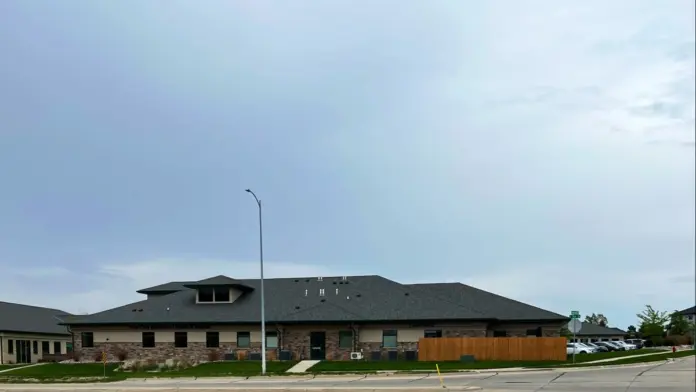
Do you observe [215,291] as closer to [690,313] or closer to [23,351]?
[23,351]

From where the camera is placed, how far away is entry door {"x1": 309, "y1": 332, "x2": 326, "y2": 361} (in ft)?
169

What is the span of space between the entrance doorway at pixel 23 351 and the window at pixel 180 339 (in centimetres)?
1755

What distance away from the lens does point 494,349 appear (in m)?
48.0

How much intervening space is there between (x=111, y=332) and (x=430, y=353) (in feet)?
75.8

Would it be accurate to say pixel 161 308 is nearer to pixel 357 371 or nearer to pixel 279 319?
pixel 279 319

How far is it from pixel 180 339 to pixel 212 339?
2.39m

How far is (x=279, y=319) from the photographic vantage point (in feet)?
171

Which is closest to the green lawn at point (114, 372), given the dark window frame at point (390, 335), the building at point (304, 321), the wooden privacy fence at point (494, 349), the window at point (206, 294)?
the building at point (304, 321)

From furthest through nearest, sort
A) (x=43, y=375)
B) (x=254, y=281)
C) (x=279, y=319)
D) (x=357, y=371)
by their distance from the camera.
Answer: (x=254, y=281)
(x=279, y=319)
(x=43, y=375)
(x=357, y=371)

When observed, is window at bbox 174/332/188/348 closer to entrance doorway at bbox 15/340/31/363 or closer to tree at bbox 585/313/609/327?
entrance doorway at bbox 15/340/31/363

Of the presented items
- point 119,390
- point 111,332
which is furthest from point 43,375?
point 119,390

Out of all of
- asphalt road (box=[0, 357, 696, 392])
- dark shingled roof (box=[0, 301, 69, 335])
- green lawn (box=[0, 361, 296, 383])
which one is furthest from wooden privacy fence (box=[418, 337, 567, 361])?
dark shingled roof (box=[0, 301, 69, 335])

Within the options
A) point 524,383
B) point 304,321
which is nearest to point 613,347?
point 304,321

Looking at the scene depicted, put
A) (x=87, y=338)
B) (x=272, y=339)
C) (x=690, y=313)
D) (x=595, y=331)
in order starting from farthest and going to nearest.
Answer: (x=595, y=331) → (x=690, y=313) → (x=87, y=338) → (x=272, y=339)
